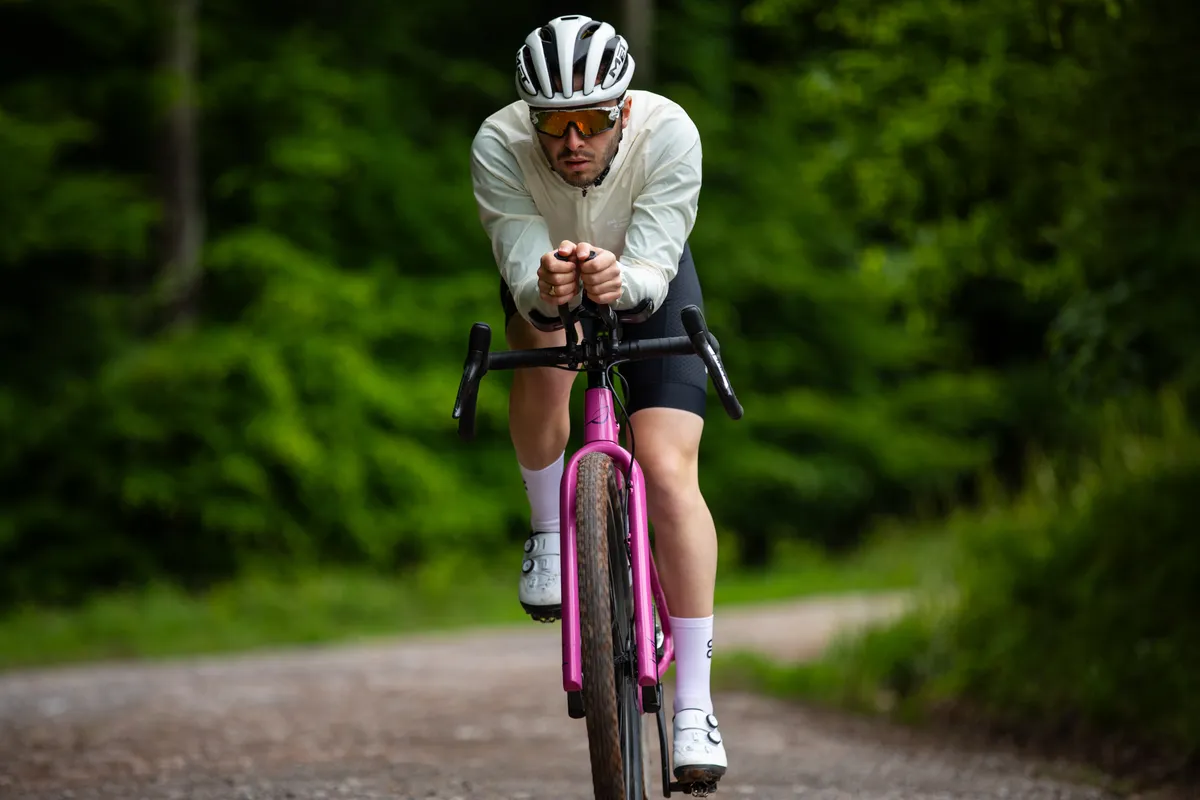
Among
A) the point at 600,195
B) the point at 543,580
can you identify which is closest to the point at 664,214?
the point at 600,195

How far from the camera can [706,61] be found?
1906 cm

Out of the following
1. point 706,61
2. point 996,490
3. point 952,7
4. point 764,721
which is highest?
point 706,61

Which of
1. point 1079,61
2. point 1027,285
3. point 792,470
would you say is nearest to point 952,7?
point 1079,61

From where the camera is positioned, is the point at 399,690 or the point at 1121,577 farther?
the point at 399,690

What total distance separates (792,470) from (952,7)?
40.0ft

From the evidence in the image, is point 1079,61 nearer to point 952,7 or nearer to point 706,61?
point 952,7

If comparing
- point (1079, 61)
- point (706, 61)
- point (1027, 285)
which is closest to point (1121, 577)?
point (1027, 285)

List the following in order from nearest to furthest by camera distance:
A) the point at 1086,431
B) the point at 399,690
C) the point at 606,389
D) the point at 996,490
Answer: the point at 606,389 → the point at 399,690 → the point at 996,490 → the point at 1086,431

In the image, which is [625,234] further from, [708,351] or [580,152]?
[708,351]

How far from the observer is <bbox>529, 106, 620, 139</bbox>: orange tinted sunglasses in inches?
147

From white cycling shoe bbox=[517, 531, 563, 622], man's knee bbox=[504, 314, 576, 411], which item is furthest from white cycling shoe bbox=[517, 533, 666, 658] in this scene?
man's knee bbox=[504, 314, 576, 411]

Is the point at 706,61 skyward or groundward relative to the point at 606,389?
skyward

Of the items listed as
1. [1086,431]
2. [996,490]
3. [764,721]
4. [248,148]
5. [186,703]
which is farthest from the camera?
[1086,431]

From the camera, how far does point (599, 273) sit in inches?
141
